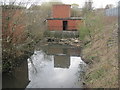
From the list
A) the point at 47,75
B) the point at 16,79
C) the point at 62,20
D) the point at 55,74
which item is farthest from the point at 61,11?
the point at 16,79

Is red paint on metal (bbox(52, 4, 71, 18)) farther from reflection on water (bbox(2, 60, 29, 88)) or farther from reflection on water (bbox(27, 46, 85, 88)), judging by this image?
reflection on water (bbox(2, 60, 29, 88))

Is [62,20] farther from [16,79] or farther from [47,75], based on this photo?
[16,79]

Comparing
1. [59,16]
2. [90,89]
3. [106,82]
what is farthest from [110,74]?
[59,16]

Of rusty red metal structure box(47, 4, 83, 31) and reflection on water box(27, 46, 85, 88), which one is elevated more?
rusty red metal structure box(47, 4, 83, 31)

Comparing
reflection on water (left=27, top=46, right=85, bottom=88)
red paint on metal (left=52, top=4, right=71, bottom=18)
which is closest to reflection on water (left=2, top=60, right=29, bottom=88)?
reflection on water (left=27, top=46, right=85, bottom=88)

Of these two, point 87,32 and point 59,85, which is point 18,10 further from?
point 87,32

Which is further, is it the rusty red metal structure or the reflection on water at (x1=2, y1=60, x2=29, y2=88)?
the rusty red metal structure

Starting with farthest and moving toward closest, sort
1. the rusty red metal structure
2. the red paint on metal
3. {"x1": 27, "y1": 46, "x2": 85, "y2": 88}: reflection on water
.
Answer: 1. the red paint on metal
2. the rusty red metal structure
3. {"x1": 27, "y1": 46, "x2": 85, "y2": 88}: reflection on water

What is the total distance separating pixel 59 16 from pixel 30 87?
16.5 metres

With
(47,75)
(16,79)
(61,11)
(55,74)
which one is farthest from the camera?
(61,11)

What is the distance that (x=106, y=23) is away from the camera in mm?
14031

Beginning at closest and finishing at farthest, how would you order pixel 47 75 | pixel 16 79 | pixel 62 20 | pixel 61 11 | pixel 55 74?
pixel 16 79 < pixel 47 75 < pixel 55 74 < pixel 62 20 < pixel 61 11

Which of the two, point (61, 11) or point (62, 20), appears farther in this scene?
point (61, 11)

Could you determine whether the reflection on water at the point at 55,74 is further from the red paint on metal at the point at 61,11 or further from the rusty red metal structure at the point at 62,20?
the red paint on metal at the point at 61,11
